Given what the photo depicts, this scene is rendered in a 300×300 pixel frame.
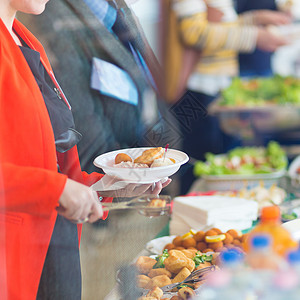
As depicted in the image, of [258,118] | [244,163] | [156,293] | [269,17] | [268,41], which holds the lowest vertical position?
[244,163]

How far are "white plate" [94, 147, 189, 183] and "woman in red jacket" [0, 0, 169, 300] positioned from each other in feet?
0.07

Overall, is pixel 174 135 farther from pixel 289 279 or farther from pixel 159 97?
pixel 289 279

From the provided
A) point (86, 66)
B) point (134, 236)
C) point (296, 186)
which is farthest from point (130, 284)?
point (296, 186)

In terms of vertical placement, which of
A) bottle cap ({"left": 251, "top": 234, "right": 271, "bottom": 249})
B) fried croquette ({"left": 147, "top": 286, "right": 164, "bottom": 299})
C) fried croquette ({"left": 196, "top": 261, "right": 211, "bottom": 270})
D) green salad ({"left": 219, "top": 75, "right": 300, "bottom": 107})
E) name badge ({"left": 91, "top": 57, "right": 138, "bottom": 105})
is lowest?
green salad ({"left": 219, "top": 75, "right": 300, "bottom": 107})

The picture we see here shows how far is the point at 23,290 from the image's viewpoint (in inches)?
23.0

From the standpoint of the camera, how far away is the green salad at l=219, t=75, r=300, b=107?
2.78 m

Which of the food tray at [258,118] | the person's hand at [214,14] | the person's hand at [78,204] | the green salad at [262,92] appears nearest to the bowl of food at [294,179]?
the food tray at [258,118]

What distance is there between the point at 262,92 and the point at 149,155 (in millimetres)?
2477

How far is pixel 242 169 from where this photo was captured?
216 cm

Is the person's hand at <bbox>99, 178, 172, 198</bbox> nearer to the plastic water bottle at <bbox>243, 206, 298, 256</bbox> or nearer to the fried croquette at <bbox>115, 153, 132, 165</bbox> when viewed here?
the fried croquette at <bbox>115, 153, 132, 165</bbox>

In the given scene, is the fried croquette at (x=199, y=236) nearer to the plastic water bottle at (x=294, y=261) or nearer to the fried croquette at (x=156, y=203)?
the fried croquette at (x=156, y=203)

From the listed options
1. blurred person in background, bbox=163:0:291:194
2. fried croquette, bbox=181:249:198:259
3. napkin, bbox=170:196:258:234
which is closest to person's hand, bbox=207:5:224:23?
blurred person in background, bbox=163:0:291:194

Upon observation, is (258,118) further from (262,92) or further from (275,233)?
(275,233)

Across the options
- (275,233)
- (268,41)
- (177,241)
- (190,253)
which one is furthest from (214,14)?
(275,233)
